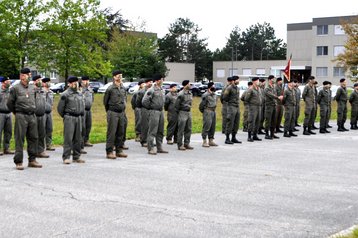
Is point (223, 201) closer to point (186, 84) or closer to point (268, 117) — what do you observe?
point (186, 84)

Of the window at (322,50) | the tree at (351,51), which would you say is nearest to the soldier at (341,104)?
the tree at (351,51)

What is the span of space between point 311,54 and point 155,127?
7505 cm

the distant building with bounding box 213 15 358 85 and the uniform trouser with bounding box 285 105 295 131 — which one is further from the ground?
the distant building with bounding box 213 15 358 85

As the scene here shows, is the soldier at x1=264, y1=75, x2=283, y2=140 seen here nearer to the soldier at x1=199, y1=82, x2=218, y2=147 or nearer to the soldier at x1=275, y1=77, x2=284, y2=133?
the soldier at x1=275, y1=77, x2=284, y2=133

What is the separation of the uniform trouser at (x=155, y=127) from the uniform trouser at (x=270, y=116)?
5188mm

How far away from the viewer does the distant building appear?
262ft

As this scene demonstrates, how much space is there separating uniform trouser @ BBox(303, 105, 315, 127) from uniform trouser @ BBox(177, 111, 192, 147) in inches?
247

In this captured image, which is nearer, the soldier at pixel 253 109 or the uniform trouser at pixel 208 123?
the uniform trouser at pixel 208 123

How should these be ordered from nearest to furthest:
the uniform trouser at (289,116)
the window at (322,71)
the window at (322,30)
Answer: the uniform trouser at (289,116)
the window at (322,30)
the window at (322,71)

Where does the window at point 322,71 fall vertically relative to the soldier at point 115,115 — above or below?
above

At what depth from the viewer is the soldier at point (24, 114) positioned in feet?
37.5

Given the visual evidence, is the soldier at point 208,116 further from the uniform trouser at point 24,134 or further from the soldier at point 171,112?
the uniform trouser at point 24,134

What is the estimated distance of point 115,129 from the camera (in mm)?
13438

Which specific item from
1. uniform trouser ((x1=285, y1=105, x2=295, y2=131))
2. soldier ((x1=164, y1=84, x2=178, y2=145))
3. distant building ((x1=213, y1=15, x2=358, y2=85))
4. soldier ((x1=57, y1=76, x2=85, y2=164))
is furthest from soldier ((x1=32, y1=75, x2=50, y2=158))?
distant building ((x1=213, y1=15, x2=358, y2=85))
